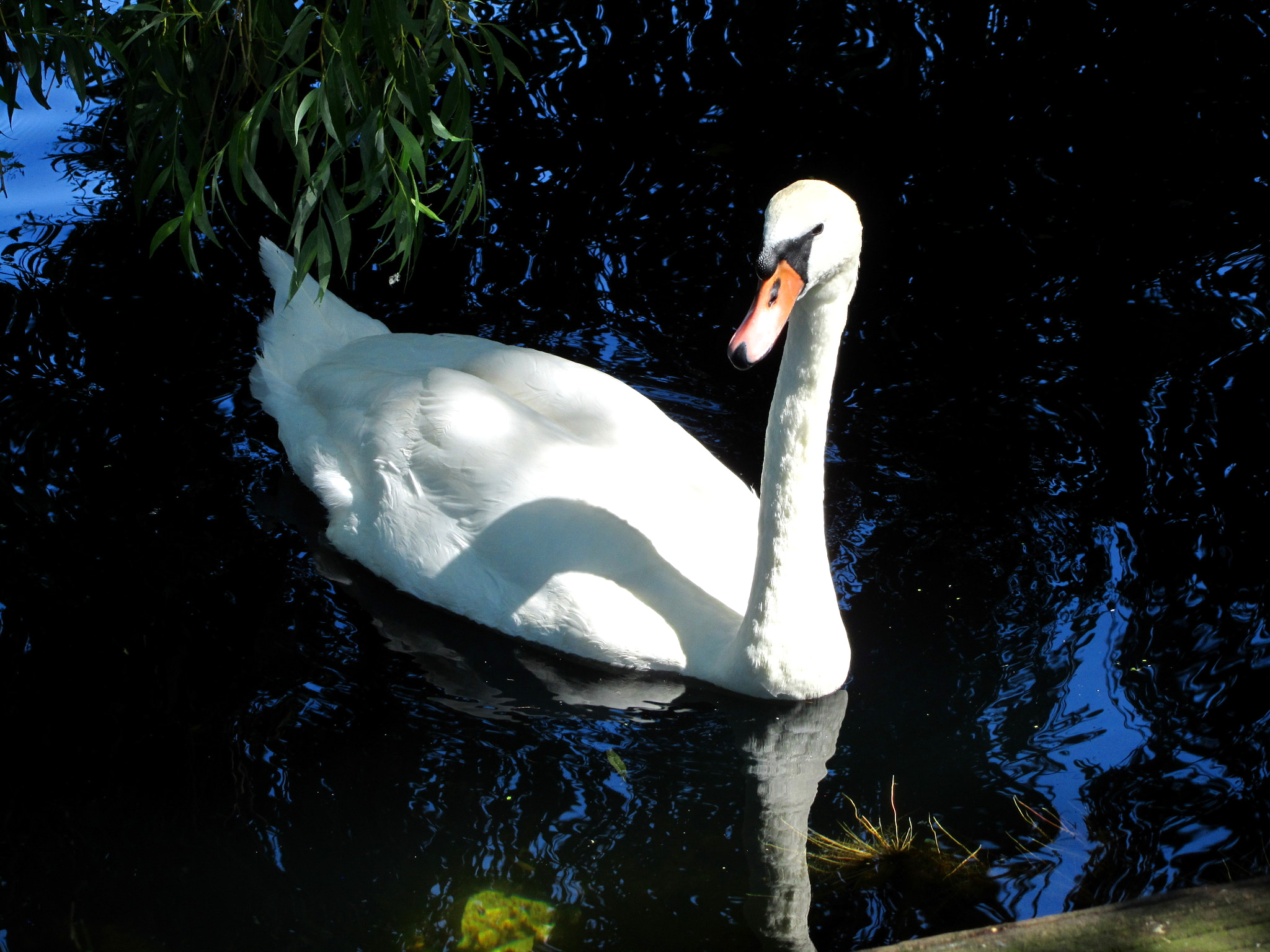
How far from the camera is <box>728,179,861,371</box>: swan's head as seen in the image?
11.3ft

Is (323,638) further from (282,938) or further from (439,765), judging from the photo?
(282,938)

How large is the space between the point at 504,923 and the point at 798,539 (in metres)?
1.50

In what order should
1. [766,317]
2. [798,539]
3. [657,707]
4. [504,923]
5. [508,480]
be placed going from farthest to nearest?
1. [508,480]
2. [657,707]
3. [798,539]
4. [504,923]
5. [766,317]

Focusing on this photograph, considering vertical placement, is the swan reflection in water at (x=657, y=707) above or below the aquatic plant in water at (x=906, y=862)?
above

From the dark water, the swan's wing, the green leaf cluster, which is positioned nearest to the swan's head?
the green leaf cluster

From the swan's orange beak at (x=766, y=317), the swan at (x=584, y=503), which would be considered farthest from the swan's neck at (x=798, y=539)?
the swan's orange beak at (x=766, y=317)

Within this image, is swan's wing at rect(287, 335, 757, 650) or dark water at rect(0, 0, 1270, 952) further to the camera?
swan's wing at rect(287, 335, 757, 650)

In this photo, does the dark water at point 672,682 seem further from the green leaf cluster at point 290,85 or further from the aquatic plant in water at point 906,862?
the green leaf cluster at point 290,85

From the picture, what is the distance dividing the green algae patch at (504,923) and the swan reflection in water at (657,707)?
51cm

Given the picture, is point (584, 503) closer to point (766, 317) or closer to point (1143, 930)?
point (766, 317)

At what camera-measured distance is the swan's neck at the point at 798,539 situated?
12.7 ft

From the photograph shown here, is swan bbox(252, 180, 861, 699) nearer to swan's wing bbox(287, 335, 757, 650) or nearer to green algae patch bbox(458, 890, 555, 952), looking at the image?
swan's wing bbox(287, 335, 757, 650)

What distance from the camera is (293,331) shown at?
5871mm

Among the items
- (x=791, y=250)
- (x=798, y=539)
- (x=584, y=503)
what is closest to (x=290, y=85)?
(x=791, y=250)
